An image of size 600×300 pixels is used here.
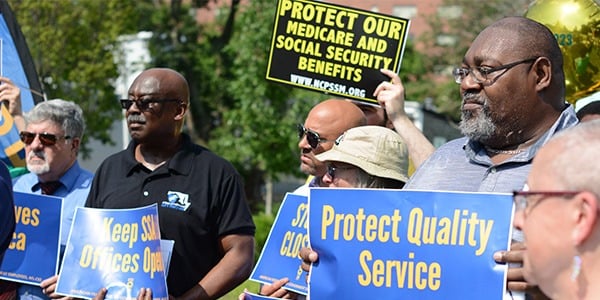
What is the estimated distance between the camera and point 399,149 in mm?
4309

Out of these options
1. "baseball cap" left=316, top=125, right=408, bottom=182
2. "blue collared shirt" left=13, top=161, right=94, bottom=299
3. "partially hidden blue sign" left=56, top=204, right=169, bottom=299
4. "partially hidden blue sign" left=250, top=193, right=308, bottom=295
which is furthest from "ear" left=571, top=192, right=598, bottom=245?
"blue collared shirt" left=13, top=161, right=94, bottom=299

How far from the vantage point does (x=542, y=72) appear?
362 centimetres

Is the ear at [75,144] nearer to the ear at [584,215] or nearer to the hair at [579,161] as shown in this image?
the hair at [579,161]

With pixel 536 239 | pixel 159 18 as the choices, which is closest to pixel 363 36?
pixel 536 239

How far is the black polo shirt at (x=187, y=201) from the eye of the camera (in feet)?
15.5

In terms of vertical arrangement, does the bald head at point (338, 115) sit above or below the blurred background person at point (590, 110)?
below

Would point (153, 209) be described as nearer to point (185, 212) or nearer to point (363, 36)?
point (185, 212)

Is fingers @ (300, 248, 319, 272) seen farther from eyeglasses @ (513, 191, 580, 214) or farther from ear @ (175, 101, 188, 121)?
ear @ (175, 101, 188, 121)

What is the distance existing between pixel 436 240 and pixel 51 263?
2.53m

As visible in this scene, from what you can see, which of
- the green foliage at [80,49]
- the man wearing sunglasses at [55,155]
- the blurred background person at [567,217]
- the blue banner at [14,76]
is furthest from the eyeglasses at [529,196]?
the green foliage at [80,49]

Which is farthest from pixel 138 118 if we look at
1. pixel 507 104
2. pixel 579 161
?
pixel 579 161

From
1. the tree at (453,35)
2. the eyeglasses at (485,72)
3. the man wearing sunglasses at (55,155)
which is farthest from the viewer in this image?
the tree at (453,35)

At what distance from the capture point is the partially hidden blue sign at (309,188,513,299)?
3227 mm

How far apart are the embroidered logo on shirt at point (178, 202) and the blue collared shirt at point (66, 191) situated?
78cm
